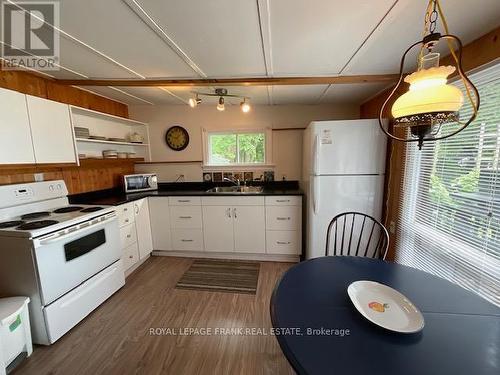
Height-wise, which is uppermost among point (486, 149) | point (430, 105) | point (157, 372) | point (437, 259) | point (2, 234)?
point (430, 105)

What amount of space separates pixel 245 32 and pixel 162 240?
270 cm

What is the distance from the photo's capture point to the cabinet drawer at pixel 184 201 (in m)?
2.94

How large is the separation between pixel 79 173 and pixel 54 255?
50.0 inches

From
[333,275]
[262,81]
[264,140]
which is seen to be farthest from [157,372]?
[264,140]

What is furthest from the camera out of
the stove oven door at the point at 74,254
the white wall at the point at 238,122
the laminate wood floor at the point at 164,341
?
the white wall at the point at 238,122

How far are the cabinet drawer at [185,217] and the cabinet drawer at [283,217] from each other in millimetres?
951

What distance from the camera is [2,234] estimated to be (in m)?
1.59

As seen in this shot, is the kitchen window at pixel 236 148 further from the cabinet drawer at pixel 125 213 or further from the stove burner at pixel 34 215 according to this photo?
the stove burner at pixel 34 215


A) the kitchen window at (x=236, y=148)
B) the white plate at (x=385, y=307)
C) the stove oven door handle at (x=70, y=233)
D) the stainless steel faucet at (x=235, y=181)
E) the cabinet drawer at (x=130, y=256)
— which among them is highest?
the kitchen window at (x=236, y=148)

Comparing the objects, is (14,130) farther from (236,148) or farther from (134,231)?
(236,148)

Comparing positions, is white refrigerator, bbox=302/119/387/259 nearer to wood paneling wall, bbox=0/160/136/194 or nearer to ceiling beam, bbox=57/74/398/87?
ceiling beam, bbox=57/74/398/87

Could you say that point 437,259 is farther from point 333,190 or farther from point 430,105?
point 430,105

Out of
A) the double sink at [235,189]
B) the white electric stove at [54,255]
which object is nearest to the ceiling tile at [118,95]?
the white electric stove at [54,255]

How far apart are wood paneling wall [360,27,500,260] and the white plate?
1.51 meters
